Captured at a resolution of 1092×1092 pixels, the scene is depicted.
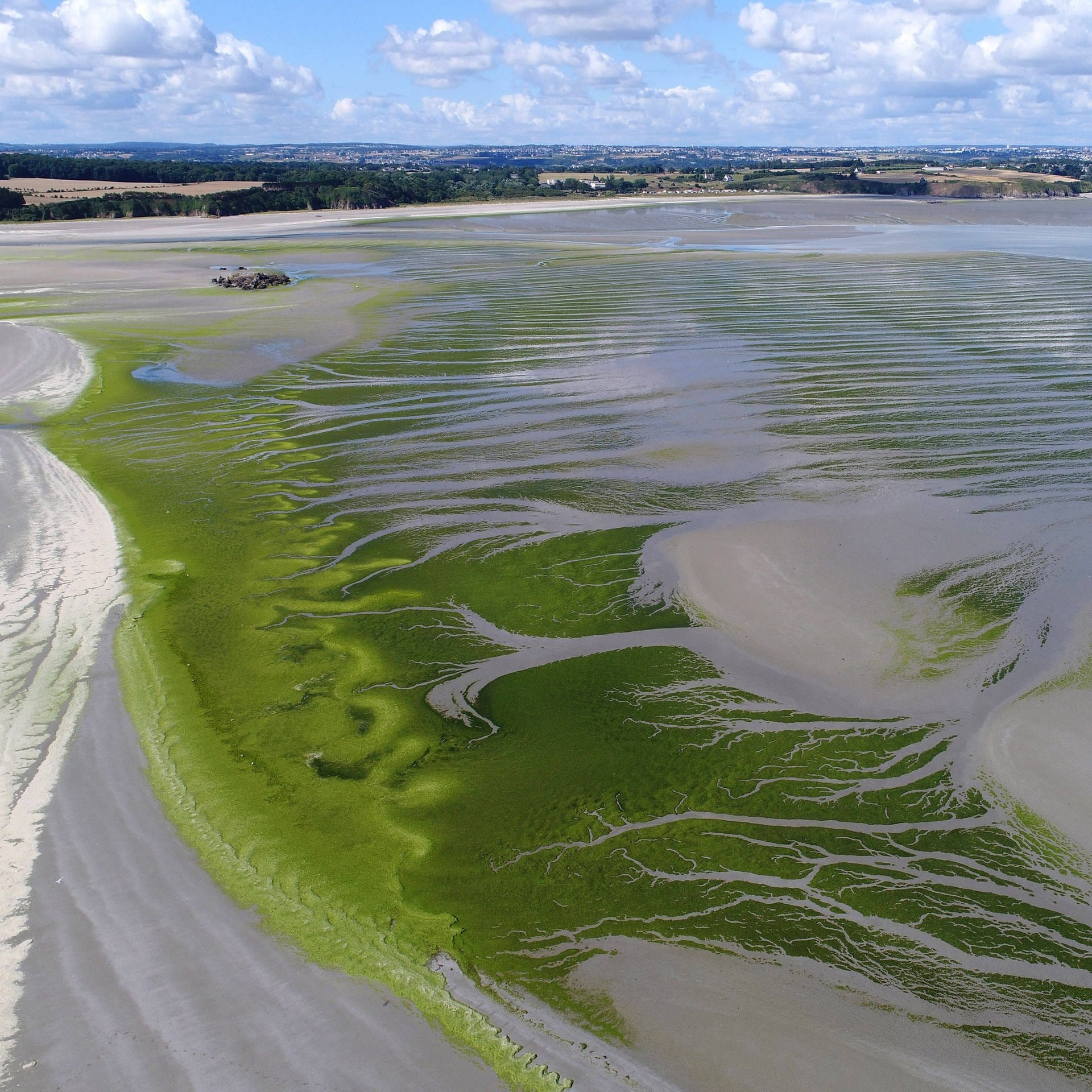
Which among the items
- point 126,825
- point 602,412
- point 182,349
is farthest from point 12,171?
point 126,825

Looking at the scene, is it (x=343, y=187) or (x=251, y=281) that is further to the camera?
(x=343, y=187)

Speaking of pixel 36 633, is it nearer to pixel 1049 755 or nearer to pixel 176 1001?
pixel 176 1001

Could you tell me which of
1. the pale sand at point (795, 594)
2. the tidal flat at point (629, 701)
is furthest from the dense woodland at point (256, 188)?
the pale sand at point (795, 594)

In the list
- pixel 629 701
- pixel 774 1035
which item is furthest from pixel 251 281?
pixel 774 1035

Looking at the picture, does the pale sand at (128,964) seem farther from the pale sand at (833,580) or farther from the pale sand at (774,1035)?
the pale sand at (833,580)

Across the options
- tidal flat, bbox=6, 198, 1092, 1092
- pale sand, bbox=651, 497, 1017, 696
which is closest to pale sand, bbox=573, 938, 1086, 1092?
tidal flat, bbox=6, 198, 1092, 1092

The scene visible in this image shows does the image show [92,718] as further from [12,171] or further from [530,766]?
[12,171]
